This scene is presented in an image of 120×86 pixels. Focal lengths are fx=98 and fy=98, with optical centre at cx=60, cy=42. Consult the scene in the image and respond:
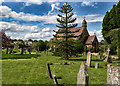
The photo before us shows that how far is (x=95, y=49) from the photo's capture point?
37.1 meters

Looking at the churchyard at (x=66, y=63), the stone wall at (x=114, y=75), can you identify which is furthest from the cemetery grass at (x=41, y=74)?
the stone wall at (x=114, y=75)

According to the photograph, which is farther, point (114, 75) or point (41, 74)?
point (41, 74)

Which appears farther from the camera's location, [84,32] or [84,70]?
[84,32]

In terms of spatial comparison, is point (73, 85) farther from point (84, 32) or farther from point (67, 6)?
point (84, 32)

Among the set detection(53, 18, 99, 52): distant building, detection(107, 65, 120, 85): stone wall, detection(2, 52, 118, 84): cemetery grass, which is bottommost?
detection(2, 52, 118, 84): cemetery grass

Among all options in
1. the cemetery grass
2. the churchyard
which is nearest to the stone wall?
the churchyard

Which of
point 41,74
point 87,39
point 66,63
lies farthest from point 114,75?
point 87,39

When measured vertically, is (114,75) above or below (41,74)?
above

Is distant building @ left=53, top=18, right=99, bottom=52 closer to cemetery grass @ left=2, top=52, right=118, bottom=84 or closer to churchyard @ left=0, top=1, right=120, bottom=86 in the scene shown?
churchyard @ left=0, top=1, right=120, bottom=86

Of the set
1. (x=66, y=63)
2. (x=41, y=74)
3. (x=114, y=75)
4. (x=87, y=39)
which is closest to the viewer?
(x=114, y=75)

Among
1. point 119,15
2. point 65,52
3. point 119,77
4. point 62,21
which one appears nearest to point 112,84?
point 119,77

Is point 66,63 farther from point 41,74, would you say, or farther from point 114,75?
point 114,75

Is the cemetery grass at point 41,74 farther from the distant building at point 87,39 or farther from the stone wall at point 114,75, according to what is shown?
the distant building at point 87,39

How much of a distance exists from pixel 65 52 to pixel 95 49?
80.2 feet
